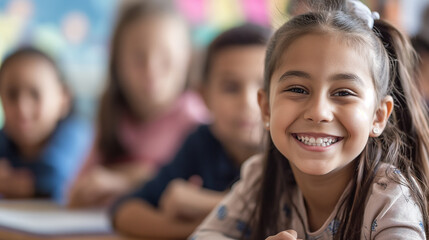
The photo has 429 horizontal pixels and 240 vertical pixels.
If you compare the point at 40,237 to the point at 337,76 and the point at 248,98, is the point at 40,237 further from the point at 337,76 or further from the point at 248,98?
the point at 337,76

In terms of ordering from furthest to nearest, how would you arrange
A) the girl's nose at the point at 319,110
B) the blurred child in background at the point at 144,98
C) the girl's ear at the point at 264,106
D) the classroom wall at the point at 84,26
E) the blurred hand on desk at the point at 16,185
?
the classroom wall at the point at 84,26 < the blurred child in background at the point at 144,98 < the blurred hand on desk at the point at 16,185 < the girl's ear at the point at 264,106 < the girl's nose at the point at 319,110

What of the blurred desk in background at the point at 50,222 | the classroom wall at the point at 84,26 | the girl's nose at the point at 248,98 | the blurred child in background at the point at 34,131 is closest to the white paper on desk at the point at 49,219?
the blurred desk in background at the point at 50,222

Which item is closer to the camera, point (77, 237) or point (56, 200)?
point (77, 237)

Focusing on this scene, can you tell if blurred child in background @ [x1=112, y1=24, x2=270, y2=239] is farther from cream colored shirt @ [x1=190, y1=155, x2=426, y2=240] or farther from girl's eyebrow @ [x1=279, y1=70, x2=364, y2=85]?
girl's eyebrow @ [x1=279, y1=70, x2=364, y2=85]

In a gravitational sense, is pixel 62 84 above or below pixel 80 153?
above

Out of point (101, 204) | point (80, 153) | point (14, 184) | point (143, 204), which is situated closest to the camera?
point (143, 204)

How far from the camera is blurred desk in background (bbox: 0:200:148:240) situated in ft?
4.26

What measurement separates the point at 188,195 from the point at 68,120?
891 millimetres

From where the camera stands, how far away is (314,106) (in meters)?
0.77

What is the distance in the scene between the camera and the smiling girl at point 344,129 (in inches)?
30.6

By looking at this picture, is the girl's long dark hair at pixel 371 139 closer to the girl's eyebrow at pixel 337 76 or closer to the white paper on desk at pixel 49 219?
the girl's eyebrow at pixel 337 76

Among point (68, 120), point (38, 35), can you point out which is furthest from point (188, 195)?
point (38, 35)

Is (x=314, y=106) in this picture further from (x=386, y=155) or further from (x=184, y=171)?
(x=184, y=171)

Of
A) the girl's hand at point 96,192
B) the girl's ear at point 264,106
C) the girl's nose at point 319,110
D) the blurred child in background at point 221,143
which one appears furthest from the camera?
the girl's hand at point 96,192
